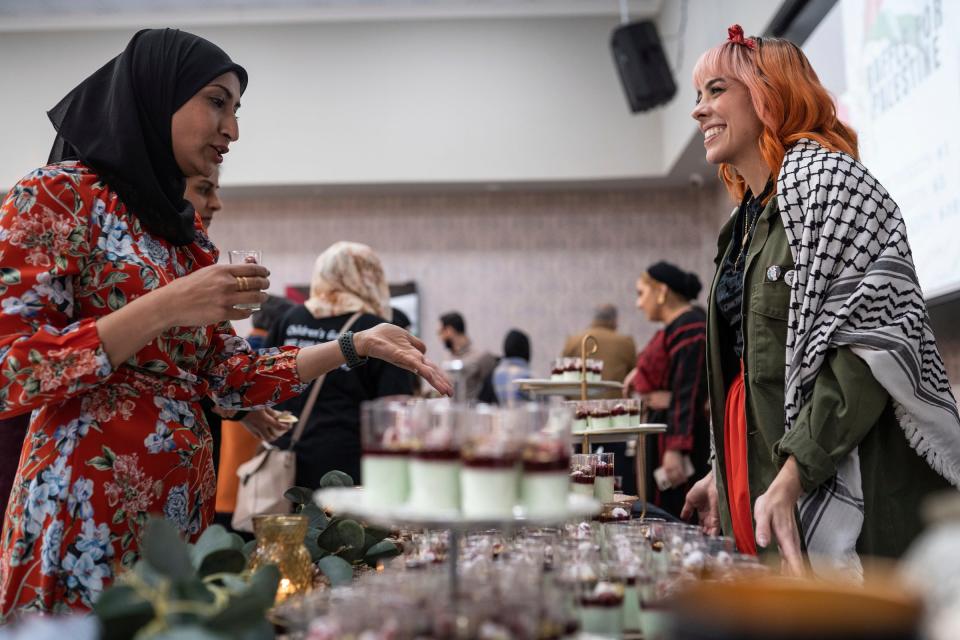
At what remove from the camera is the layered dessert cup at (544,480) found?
112 cm

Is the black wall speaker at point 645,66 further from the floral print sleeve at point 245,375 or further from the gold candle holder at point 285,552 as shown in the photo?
the gold candle holder at point 285,552

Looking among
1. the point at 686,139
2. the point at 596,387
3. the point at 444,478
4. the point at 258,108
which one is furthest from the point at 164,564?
the point at 258,108

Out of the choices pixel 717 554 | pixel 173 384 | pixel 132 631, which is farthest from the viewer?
pixel 173 384

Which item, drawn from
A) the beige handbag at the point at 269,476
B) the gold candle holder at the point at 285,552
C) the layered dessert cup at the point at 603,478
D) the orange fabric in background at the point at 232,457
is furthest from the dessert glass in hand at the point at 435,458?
the orange fabric in background at the point at 232,457

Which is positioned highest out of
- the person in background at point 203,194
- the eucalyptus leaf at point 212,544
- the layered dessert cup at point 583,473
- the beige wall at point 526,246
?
the beige wall at point 526,246

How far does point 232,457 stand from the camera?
13.1ft

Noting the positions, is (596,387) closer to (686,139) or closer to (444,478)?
(444,478)

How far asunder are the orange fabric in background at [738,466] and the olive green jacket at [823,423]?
49mm

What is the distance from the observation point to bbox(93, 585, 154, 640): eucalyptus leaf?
3.32 feet

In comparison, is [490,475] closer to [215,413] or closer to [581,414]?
[215,413]

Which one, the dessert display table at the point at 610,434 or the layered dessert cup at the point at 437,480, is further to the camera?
the dessert display table at the point at 610,434

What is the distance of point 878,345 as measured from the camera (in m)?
1.59

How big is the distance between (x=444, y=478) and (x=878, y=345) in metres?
0.86

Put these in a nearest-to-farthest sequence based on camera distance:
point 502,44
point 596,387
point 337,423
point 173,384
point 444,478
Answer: point 444,478 < point 173,384 < point 337,423 < point 596,387 < point 502,44
